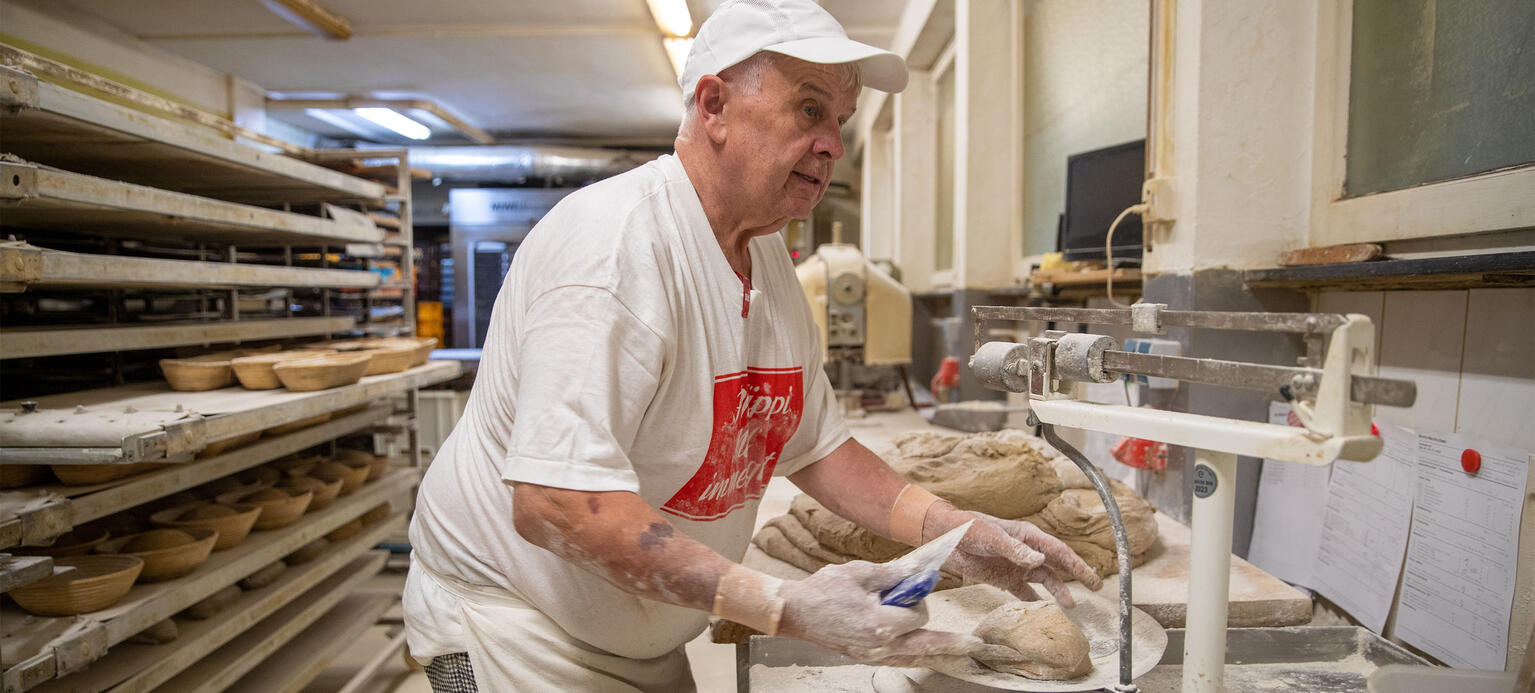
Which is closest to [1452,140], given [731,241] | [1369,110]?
[1369,110]

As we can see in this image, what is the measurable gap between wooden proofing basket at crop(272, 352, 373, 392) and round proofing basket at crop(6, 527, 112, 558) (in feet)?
2.24

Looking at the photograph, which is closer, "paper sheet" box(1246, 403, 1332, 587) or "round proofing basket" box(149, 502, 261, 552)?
"paper sheet" box(1246, 403, 1332, 587)

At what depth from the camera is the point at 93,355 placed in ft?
11.0

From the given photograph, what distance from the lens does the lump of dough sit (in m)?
1.09

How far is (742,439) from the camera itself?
126 centimetres

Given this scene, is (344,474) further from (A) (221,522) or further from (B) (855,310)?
(B) (855,310)

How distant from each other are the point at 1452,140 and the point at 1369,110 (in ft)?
0.93

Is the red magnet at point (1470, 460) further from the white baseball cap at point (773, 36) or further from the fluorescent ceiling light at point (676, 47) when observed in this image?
the fluorescent ceiling light at point (676, 47)

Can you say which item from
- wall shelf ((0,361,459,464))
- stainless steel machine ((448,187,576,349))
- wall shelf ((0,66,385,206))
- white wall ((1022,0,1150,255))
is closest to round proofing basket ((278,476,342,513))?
wall shelf ((0,361,459,464))

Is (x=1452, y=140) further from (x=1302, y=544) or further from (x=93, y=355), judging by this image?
(x=93, y=355)

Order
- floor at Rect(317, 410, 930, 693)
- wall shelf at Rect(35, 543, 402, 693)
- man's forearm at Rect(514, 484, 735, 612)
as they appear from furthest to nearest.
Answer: floor at Rect(317, 410, 930, 693), wall shelf at Rect(35, 543, 402, 693), man's forearm at Rect(514, 484, 735, 612)

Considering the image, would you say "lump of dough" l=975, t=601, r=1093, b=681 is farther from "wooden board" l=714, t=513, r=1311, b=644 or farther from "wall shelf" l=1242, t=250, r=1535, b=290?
"wall shelf" l=1242, t=250, r=1535, b=290

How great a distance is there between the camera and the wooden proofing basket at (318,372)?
273cm

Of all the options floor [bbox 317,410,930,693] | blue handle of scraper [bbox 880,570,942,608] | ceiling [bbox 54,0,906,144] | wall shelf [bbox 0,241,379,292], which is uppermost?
ceiling [bbox 54,0,906,144]
